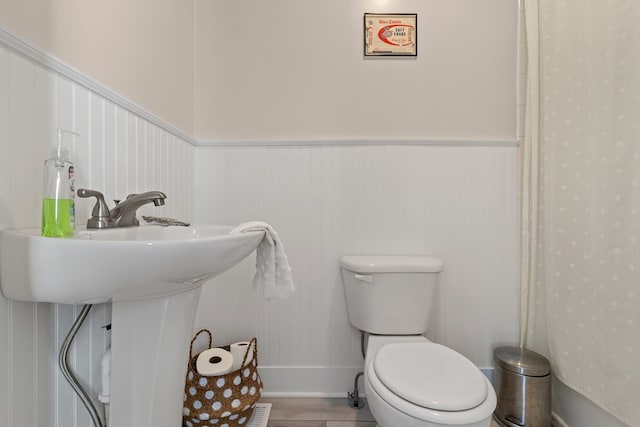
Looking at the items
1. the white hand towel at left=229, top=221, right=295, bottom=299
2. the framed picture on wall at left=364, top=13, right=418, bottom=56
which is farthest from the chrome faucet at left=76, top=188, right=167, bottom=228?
the framed picture on wall at left=364, top=13, right=418, bottom=56

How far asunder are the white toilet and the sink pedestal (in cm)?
61

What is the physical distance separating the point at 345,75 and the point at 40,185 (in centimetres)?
128

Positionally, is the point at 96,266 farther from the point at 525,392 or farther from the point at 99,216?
the point at 525,392

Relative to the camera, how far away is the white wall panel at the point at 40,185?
62cm

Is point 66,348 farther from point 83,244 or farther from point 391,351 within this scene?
point 391,351

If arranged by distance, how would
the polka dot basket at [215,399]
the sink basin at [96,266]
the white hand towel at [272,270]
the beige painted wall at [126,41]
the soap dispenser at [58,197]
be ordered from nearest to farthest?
the sink basin at [96,266] < the soap dispenser at [58,197] < the beige painted wall at [126,41] < the white hand towel at [272,270] < the polka dot basket at [215,399]

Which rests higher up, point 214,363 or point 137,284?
point 137,284

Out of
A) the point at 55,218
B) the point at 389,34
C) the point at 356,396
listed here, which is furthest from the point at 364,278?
the point at 389,34

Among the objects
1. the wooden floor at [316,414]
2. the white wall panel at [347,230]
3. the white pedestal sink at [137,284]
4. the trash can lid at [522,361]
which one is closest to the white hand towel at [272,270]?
the white pedestal sink at [137,284]

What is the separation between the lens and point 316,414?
138 cm

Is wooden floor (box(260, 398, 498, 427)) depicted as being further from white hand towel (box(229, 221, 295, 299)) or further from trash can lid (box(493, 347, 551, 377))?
white hand towel (box(229, 221, 295, 299))

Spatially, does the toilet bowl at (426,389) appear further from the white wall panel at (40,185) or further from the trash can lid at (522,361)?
the white wall panel at (40,185)

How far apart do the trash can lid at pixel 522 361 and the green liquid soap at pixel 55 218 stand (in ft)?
5.23

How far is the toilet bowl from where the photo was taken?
0.83 meters
